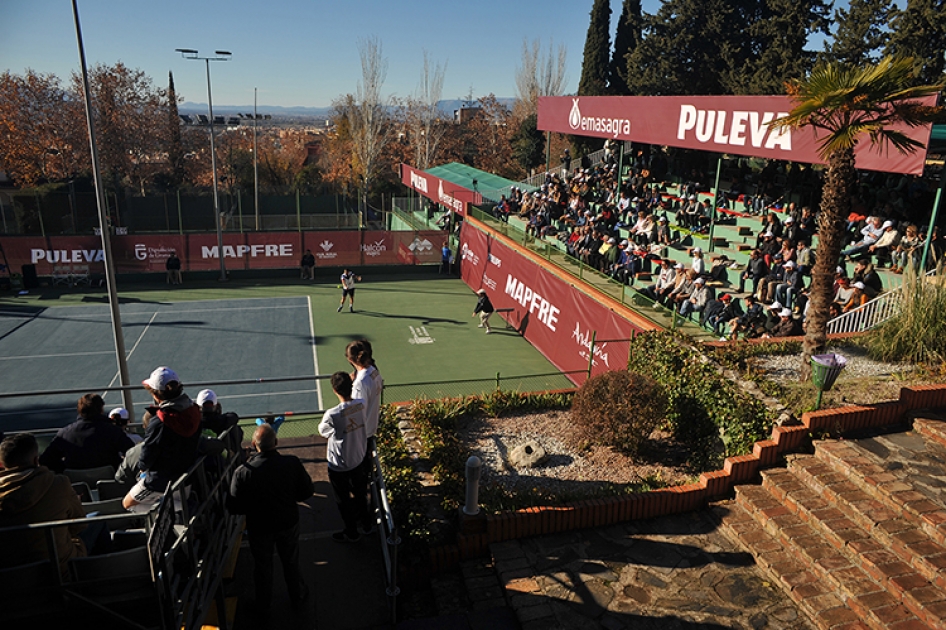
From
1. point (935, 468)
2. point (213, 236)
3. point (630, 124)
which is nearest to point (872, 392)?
point (935, 468)

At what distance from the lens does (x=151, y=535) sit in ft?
14.0

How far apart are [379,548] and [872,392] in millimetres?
7041

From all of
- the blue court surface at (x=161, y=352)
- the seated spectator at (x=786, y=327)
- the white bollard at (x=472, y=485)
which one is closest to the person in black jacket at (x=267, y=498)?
the white bollard at (x=472, y=485)

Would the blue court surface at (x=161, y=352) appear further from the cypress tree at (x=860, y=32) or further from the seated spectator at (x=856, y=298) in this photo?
the cypress tree at (x=860, y=32)

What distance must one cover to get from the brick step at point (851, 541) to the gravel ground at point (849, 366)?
8.86 feet

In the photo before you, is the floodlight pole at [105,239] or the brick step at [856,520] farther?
the floodlight pole at [105,239]

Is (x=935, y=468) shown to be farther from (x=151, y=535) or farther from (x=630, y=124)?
(x=630, y=124)

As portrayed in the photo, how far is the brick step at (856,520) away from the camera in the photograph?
626 centimetres

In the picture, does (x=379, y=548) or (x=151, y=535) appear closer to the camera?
(x=151, y=535)

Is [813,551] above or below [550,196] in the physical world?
below

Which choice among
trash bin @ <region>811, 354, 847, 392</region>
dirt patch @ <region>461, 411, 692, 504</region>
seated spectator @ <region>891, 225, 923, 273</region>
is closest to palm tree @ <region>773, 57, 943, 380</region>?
trash bin @ <region>811, 354, 847, 392</region>

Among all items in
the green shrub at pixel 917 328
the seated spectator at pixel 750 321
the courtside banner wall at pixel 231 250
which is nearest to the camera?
the green shrub at pixel 917 328

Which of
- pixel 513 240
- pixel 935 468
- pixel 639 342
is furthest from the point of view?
pixel 513 240

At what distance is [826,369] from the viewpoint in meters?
8.23
